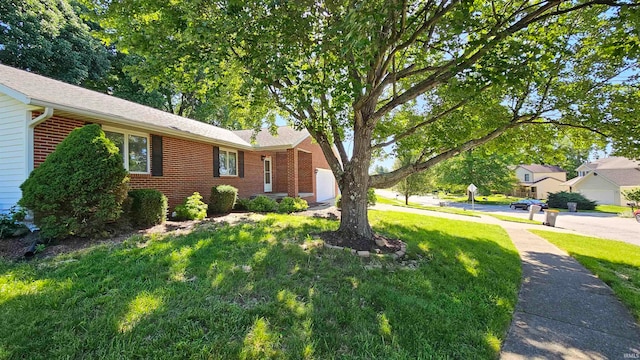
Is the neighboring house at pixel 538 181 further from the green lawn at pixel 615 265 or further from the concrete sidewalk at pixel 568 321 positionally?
the concrete sidewalk at pixel 568 321

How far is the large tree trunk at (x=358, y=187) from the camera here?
6008 millimetres

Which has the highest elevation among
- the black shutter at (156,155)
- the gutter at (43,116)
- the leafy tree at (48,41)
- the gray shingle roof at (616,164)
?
the leafy tree at (48,41)

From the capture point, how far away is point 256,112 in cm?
895

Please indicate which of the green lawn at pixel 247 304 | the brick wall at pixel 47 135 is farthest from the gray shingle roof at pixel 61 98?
the green lawn at pixel 247 304

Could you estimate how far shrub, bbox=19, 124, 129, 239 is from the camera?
17.6 ft

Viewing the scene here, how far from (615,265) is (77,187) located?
12.3 meters

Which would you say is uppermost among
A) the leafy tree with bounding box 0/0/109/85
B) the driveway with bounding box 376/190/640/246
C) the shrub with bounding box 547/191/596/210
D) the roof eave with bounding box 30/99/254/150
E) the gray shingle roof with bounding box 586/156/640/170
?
the leafy tree with bounding box 0/0/109/85

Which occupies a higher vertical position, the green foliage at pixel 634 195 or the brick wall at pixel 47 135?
the brick wall at pixel 47 135

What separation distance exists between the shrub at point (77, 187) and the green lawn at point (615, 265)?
30.8 feet

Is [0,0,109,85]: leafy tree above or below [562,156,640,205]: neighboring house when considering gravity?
above

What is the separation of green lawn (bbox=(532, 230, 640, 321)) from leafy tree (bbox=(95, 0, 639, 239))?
9.32 feet

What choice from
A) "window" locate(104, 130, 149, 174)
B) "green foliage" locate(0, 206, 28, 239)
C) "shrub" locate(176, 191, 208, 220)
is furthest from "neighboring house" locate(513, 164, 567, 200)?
"green foliage" locate(0, 206, 28, 239)

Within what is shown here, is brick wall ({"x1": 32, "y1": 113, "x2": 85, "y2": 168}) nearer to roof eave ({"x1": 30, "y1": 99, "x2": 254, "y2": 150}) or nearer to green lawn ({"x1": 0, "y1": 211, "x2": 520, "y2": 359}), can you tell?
roof eave ({"x1": 30, "y1": 99, "x2": 254, "y2": 150})

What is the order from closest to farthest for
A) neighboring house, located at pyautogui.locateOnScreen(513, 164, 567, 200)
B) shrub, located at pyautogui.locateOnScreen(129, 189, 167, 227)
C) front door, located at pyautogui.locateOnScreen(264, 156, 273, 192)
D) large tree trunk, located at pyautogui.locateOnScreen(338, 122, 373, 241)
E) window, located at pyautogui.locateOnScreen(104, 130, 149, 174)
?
large tree trunk, located at pyautogui.locateOnScreen(338, 122, 373, 241), shrub, located at pyautogui.locateOnScreen(129, 189, 167, 227), window, located at pyautogui.locateOnScreen(104, 130, 149, 174), front door, located at pyautogui.locateOnScreen(264, 156, 273, 192), neighboring house, located at pyautogui.locateOnScreen(513, 164, 567, 200)
